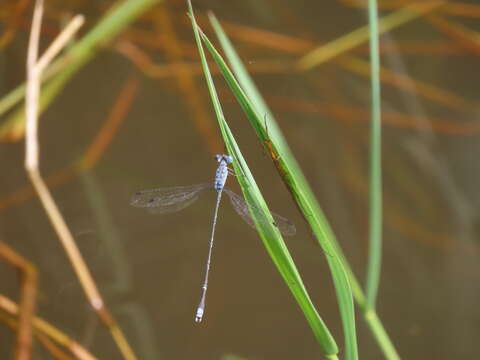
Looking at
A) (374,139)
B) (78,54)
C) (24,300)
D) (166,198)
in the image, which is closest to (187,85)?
(78,54)

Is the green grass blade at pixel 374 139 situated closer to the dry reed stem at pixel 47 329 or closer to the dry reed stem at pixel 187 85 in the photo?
the dry reed stem at pixel 47 329

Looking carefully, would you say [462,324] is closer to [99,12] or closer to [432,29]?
[432,29]

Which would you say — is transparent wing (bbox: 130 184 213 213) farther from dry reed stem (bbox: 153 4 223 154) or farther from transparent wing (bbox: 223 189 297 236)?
dry reed stem (bbox: 153 4 223 154)

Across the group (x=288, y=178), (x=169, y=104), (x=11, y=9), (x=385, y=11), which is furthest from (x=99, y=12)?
(x=288, y=178)

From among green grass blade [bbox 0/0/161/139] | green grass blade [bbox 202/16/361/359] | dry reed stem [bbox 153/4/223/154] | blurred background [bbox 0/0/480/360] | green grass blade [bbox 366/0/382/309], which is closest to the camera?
green grass blade [bbox 202/16/361/359]

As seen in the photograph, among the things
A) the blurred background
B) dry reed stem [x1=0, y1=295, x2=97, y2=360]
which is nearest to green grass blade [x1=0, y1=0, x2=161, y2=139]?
the blurred background

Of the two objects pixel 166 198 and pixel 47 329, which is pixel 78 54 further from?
pixel 47 329

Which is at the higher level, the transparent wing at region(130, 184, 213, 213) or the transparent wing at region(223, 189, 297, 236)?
the transparent wing at region(130, 184, 213, 213)
